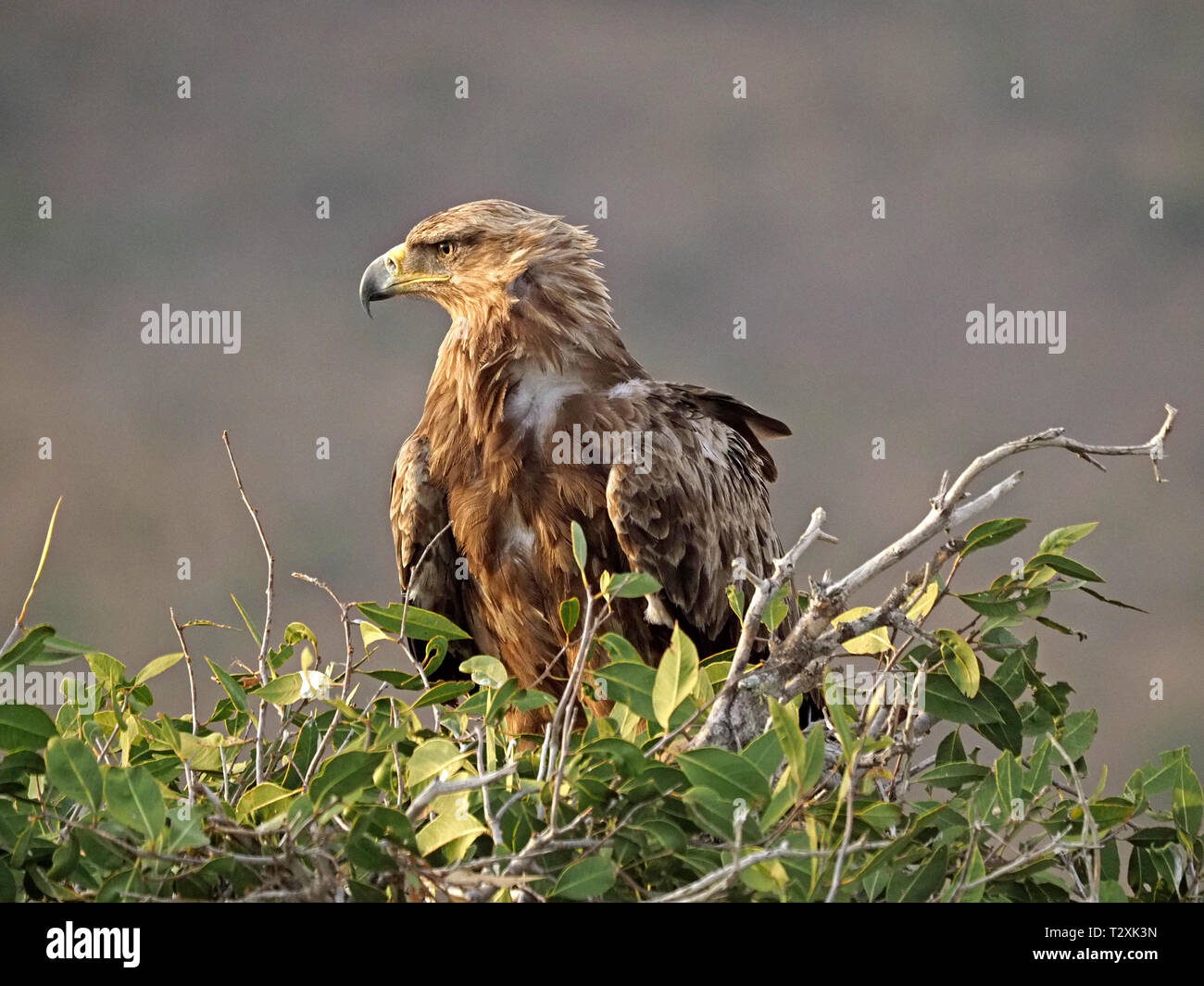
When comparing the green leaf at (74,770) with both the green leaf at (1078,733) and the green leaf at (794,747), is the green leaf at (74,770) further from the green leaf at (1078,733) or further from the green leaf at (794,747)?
the green leaf at (1078,733)

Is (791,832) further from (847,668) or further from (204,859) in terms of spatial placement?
(204,859)

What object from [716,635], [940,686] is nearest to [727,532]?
[716,635]

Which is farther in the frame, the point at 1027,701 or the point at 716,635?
the point at 716,635

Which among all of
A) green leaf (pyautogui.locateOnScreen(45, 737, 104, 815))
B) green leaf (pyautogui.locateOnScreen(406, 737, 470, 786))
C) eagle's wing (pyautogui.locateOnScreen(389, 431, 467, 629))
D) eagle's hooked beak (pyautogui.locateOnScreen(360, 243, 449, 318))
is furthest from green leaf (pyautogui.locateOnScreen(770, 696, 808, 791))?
eagle's hooked beak (pyautogui.locateOnScreen(360, 243, 449, 318))

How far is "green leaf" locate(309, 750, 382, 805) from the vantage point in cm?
76

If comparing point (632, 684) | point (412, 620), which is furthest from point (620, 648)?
point (412, 620)

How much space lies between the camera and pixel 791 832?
899mm

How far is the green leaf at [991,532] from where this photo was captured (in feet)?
2.99

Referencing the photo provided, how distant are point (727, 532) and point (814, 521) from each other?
1403 millimetres

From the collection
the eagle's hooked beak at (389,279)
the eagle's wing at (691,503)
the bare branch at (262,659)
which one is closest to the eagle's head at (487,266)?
the eagle's hooked beak at (389,279)

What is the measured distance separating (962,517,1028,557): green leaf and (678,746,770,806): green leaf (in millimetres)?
266
